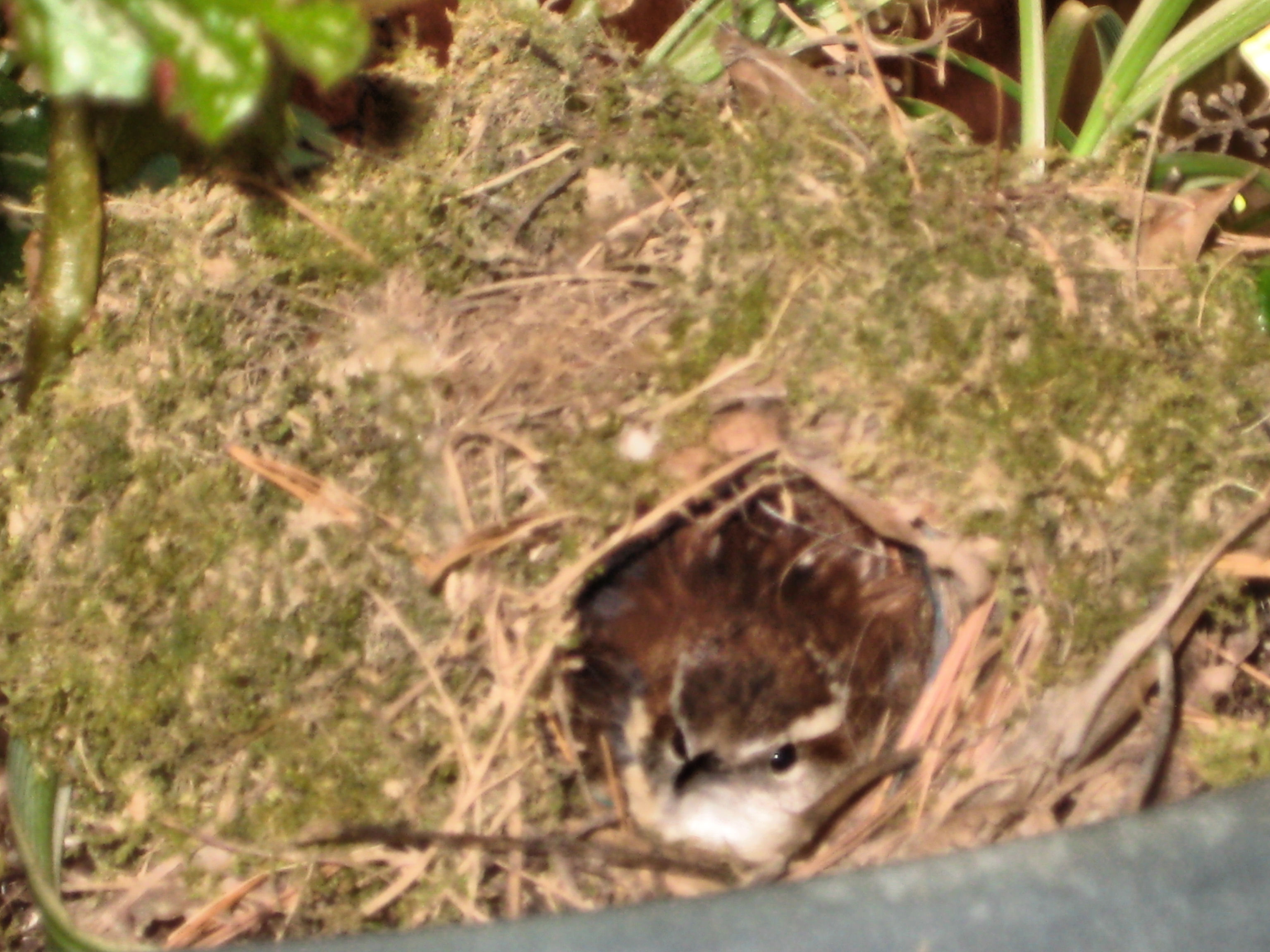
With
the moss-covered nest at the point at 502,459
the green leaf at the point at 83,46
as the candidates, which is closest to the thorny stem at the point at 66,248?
the moss-covered nest at the point at 502,459

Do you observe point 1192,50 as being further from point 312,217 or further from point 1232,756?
point 312,217

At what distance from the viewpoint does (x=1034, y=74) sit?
0.82 m

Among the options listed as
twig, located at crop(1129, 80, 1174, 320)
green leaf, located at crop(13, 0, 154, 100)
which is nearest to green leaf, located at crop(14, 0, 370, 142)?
green leaf, located at crop(13, 0, 154, 100)

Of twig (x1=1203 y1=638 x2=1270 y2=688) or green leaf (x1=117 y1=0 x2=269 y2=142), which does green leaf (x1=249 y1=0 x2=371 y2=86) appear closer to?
green leaf (x1=117 y1=0 x2=269 y2=142)

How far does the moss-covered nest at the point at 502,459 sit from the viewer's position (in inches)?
26.2

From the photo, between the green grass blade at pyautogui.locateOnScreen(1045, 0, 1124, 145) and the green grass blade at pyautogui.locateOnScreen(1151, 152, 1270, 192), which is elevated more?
the green grass blade at pyautogui.locateOnScreen(1045, 0, 1124, 145)

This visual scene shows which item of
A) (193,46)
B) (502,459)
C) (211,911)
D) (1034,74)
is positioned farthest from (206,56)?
(1034,74)

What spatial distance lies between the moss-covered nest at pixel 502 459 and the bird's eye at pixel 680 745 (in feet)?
0.27

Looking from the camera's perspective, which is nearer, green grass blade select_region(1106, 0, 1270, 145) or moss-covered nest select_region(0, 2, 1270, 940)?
moss-covered nest select_region(0, 2, 1270, 940)

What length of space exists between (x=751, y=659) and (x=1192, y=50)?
585mm

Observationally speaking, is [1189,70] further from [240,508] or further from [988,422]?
[240,508]

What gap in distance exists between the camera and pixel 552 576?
0.70 metres

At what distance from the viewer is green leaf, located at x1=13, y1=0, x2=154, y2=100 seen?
528mm

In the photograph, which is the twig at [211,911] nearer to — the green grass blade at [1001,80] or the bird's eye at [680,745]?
the bird's eye at [680,745]
